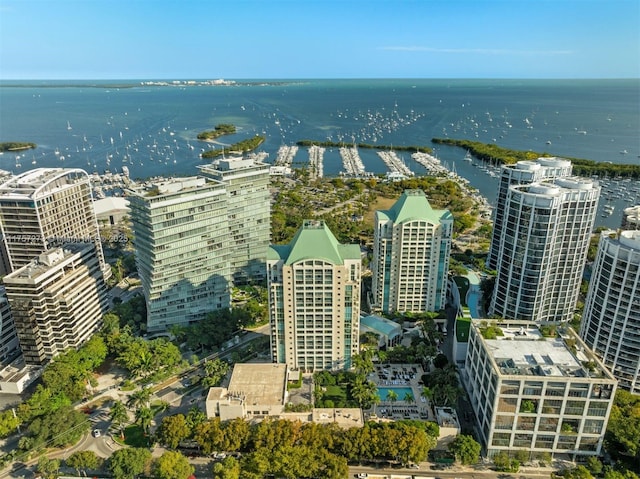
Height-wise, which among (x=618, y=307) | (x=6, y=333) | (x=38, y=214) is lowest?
(x=6, y=333)

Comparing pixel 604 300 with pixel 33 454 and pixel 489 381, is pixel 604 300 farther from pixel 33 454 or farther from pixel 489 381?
pixel 33 454

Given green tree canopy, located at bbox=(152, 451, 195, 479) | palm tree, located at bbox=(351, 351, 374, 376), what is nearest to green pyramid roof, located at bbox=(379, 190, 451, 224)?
palm tree, located at bbox=(351, 351, 374, 376)

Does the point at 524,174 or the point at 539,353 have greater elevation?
the point at 524,174

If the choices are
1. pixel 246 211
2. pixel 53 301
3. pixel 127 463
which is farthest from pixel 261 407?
pixel 246 211

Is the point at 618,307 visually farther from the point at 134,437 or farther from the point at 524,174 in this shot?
the point at 134,437

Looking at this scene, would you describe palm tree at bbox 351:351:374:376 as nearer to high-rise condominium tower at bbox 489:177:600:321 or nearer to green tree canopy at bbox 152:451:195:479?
green tree canopy at bbox 152:451:195:479

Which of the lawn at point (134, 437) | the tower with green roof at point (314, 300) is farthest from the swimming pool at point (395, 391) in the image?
the lawn at point (134, 437)

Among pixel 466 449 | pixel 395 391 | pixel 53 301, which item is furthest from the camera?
pixel 53 301
